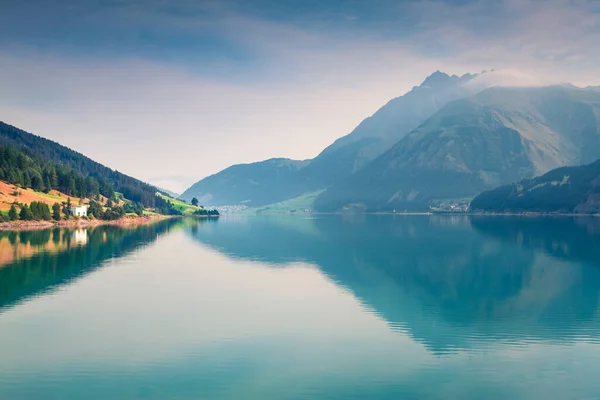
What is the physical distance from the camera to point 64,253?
11181cm

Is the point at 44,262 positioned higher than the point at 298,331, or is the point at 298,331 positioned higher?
the point at 44,262

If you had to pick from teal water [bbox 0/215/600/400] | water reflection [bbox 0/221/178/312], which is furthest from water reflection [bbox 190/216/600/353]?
water reflection [bbox 0/221/178/312]

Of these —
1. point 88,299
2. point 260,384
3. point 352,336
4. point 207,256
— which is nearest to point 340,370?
point 260,384

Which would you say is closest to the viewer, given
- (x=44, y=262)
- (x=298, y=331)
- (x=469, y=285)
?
(x=298, y=331)

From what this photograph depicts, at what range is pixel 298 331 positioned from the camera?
48.1 meters

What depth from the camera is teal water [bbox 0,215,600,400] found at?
33.7 m

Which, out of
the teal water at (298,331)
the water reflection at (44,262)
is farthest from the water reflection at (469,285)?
the water reflection at (44,262)

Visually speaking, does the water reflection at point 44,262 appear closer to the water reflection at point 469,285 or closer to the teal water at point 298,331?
the teal water at point 298,331

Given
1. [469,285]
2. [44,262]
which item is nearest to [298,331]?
[469,285]

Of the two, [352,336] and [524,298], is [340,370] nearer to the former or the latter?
[352,336]

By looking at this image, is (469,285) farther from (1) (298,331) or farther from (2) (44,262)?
(2) (44,262)

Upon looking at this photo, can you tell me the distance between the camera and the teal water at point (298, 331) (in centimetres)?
3369

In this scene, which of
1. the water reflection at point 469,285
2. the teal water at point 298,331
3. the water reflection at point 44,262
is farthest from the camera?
the water reflection at point 44,262

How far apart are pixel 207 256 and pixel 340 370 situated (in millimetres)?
86565
